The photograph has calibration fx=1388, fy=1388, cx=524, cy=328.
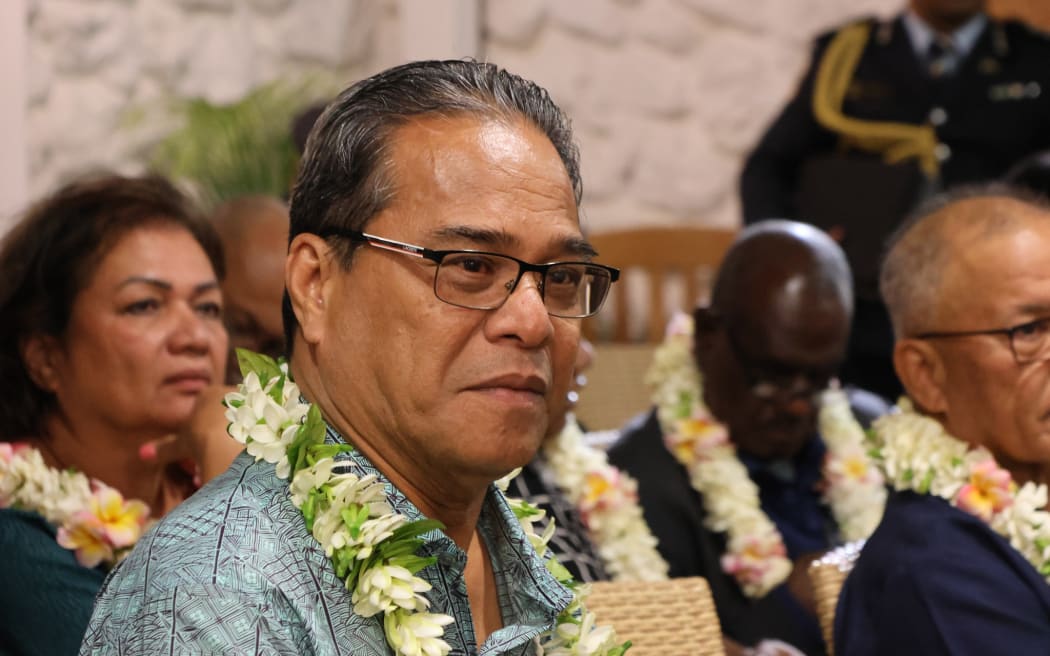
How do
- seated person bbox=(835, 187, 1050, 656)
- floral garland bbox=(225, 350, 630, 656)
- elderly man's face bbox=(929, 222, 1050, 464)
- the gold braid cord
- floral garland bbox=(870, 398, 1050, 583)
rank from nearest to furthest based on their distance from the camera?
1. floral garland bbox=(225, 350, 630, 656)
2. seated person bbox=(835, 187, 1050, 656)
3. floral garland bbox=(870, 398, 1050, 583)
4. elderly man's face bbox=(929, 222, 1050, 464)
5. the gold braid cord

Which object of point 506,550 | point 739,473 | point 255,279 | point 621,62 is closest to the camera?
point 506,550

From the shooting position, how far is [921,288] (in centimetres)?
250

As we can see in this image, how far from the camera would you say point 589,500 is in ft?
10.0

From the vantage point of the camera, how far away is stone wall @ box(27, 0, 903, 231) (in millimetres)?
5012

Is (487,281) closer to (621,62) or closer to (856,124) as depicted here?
(856,124)

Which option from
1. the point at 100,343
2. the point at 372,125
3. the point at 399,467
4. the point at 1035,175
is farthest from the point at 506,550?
the point at 1035,175

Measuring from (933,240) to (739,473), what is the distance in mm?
1067

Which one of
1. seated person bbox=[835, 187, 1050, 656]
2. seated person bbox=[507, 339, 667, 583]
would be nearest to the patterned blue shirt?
seated person bbox=[835, 187, 1050, 656]

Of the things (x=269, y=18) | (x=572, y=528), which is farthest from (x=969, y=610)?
(x=269, y=18)

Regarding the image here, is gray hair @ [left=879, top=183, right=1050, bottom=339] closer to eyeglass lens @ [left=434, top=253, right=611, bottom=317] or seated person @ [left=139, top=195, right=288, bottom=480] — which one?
eyeglass lens @ [left=434, top=253, right=611, bottom=317]

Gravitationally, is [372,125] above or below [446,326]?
above

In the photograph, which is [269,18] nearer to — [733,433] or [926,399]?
[733,433]

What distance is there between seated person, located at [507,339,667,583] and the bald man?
0.66m

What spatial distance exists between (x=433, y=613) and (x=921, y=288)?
4.44 feet
